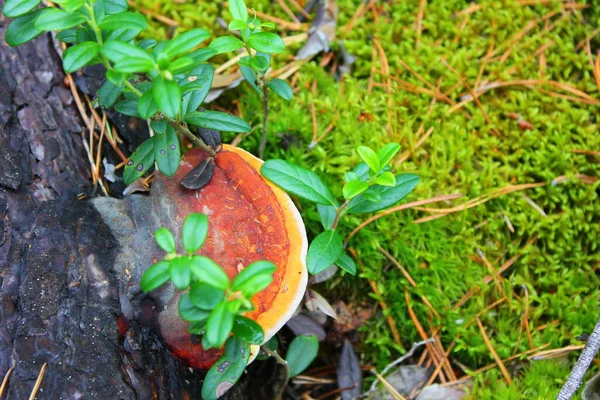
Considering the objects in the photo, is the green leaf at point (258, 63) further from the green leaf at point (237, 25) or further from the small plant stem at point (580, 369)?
the small plant stem at point (580, 369)

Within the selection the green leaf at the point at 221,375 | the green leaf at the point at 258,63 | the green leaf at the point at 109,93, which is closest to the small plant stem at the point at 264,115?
the green leaf at the point at 258,63

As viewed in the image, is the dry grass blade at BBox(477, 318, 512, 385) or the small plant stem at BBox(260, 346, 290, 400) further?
the dry grass blade at BBox(477, 318, 512, 385)

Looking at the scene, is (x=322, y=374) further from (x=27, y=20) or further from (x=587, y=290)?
(x=27, y=20)

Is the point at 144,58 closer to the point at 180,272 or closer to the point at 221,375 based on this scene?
the point at 180,272

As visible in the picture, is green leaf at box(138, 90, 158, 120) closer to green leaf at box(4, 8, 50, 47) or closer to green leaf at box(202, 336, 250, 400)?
green leaf at box(4, 8, 50, 47)

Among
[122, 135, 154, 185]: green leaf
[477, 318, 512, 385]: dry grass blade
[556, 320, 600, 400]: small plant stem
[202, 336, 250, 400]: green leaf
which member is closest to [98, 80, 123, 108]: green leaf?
[122, 135, 154, 185]: green leaf

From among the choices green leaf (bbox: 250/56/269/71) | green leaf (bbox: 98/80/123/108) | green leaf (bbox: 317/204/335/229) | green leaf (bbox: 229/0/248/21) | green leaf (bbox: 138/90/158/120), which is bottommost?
green leaf (bbox: 317/204/335/229)
